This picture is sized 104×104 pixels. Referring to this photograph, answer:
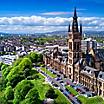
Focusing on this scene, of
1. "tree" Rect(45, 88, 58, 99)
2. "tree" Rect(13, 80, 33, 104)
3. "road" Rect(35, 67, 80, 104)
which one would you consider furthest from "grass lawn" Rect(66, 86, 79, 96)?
"tree" Rect(13, 80, 33, 104)

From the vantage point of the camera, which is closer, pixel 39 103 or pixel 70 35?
pixel 39 103

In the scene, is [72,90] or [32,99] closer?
[32,99]

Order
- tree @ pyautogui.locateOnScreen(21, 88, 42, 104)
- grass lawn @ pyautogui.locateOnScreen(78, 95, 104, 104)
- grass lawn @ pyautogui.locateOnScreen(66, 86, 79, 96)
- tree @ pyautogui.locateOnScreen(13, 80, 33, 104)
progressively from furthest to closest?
1. grass lawn @ pyautogui.locateOnScreen(66, 86, 79, 96)
2. grass lawn @ pyautogui.locateOnScreen(78, 95, 104, 104)
3. tree @ pyautogui.locateOnScreen(13, 80, 33, 104)
4. tree @ pyautogui.locateOnScreen(21, 88, 42, 104)

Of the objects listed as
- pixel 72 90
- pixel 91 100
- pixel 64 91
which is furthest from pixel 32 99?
pixel 72 90

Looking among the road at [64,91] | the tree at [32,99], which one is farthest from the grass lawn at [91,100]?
the tree at [32,99]

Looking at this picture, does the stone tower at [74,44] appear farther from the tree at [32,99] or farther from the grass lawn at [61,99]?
the tree at [32,99]

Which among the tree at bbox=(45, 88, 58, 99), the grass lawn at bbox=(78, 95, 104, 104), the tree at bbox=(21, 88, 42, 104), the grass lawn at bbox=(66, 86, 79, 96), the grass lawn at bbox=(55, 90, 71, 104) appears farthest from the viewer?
the grass lawn at bbox=(66, 86, 79, 96)

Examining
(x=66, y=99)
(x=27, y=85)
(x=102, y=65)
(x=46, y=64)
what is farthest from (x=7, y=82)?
(x=46, y=64)

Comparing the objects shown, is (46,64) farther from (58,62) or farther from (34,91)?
(34,91)

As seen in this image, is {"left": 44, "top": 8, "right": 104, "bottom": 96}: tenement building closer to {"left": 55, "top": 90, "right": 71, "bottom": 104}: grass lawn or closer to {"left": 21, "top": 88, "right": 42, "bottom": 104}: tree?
{"left": 55, "top": 90, "right": 71, "bottom": 104}: grass lawn

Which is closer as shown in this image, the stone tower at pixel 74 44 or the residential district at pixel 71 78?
the residential district at pixel 71 78

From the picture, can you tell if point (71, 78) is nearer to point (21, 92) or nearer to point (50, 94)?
point (50, 94)
